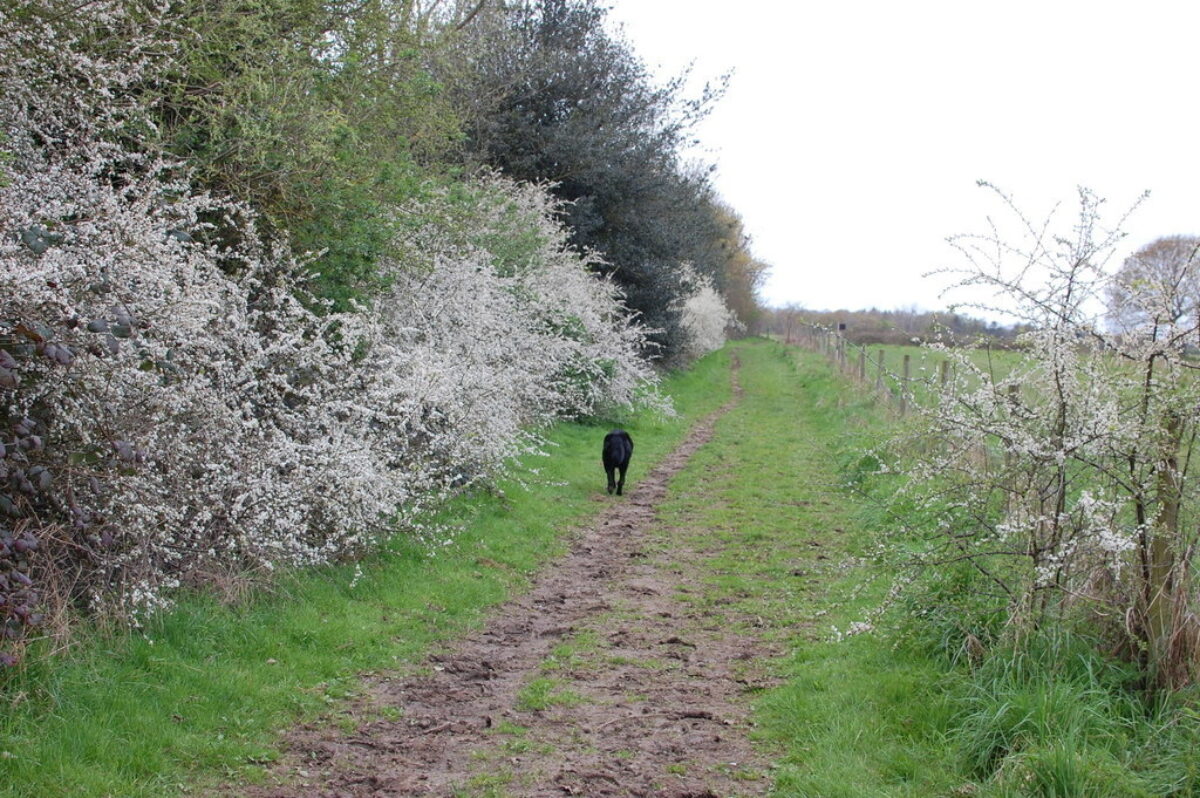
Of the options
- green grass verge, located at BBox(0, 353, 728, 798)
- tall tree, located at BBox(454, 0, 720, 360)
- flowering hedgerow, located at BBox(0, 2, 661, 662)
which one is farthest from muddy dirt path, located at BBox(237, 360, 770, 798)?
tall tree, located at BBox(454, 0, 720, 360)

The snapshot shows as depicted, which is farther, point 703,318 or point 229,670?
point 703,318

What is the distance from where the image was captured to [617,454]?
1318cm

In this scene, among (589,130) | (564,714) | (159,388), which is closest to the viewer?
(564,714)

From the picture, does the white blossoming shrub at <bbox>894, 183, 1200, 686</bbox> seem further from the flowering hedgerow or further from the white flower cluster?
the flowering hedgerow

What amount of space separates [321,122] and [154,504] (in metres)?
4.58

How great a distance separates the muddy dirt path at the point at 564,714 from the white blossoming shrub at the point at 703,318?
26.7m

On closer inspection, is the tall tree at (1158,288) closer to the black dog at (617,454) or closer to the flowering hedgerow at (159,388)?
the flowering hedgerow at (159,388)

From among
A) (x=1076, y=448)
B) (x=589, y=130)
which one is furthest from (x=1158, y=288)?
(x=589, y=130)

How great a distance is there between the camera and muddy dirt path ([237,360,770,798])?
485 centimetres

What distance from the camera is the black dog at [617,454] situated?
1318 cm

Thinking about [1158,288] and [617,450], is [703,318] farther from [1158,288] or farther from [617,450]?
[1158,288]

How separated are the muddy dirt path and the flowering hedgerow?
1516 millimetres

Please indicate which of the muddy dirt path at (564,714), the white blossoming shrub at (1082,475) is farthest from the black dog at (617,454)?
the white blossoming shrub at (1082,475)

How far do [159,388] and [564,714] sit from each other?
11.4 feet
